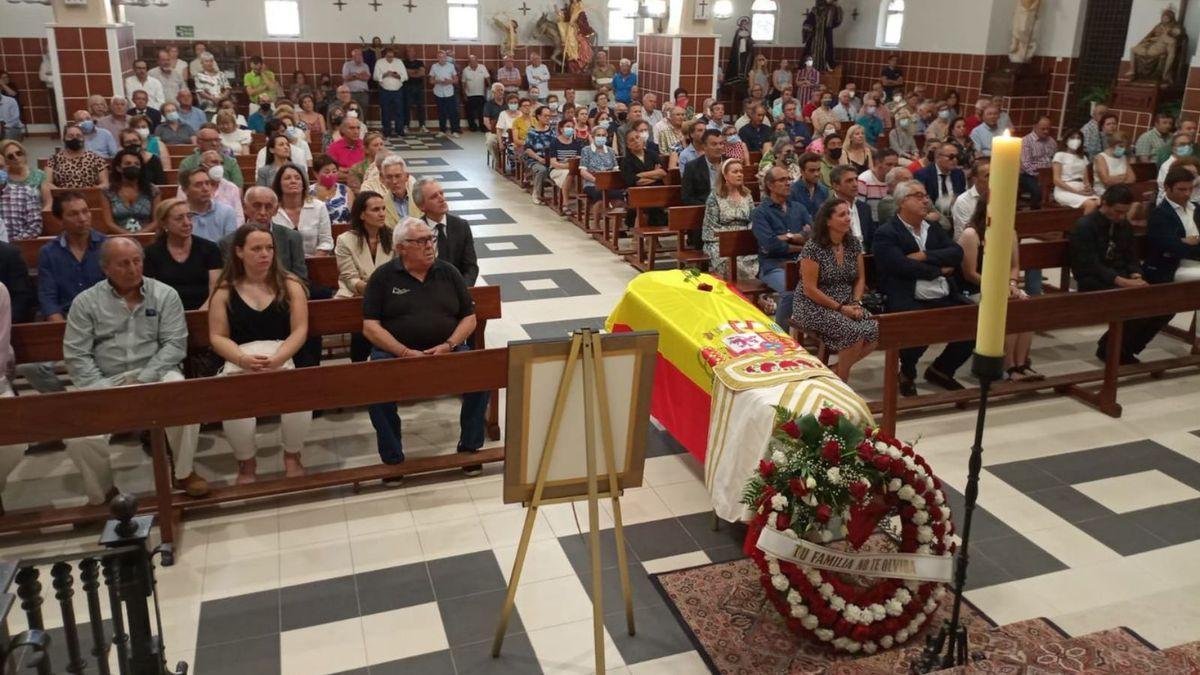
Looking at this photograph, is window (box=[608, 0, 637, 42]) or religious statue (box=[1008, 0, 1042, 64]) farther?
window (box=[608, 0, 637, 42])

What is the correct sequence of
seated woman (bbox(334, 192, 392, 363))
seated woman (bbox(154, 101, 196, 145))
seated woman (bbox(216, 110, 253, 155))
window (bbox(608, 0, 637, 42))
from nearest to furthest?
seated woman (bbox(334, 192, 392, 363)), seated woman (bbox(216, 110, 253, 155)), seated woman (bbox(154, 101, 196, 145)), window (bbox(608, 0, 637, 42))

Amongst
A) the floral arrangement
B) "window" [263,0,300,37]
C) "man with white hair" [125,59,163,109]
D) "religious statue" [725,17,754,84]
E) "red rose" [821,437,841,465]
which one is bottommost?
the floral arrangement

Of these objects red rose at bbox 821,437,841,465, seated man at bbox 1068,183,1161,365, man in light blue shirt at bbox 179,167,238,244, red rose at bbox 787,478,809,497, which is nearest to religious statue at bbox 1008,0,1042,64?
seated man at bbox 1068,183,1161,365

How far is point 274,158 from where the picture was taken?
853cm

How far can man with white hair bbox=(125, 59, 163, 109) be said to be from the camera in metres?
13.8

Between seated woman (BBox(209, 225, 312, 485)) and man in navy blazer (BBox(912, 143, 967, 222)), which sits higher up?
man in navy blazer (BBox(912, 143, 967, 222))

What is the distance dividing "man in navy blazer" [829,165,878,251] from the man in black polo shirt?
2739 millimetres

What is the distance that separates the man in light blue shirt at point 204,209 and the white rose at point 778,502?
4.25 m

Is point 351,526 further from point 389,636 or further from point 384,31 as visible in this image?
point 384,31

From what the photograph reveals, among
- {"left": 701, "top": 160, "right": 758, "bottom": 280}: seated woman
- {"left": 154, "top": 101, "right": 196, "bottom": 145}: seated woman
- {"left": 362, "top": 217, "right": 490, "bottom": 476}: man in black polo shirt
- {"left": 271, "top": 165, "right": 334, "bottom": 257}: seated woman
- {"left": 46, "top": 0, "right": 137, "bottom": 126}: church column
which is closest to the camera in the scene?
{"left": 362, "top": 217, "right": 490, "bottom": 476}: man in black polo shirt

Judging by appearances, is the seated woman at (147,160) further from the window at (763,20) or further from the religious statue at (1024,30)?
the window at (763,20)

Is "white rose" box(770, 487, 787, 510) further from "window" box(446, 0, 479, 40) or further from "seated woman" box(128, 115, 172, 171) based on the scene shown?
"window" box(446, 0, 479, 40)

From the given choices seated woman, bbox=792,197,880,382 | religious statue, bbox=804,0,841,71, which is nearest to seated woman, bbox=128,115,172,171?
seated woman, bbox=792,197,880,382

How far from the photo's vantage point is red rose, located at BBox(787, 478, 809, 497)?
12.0 ft
